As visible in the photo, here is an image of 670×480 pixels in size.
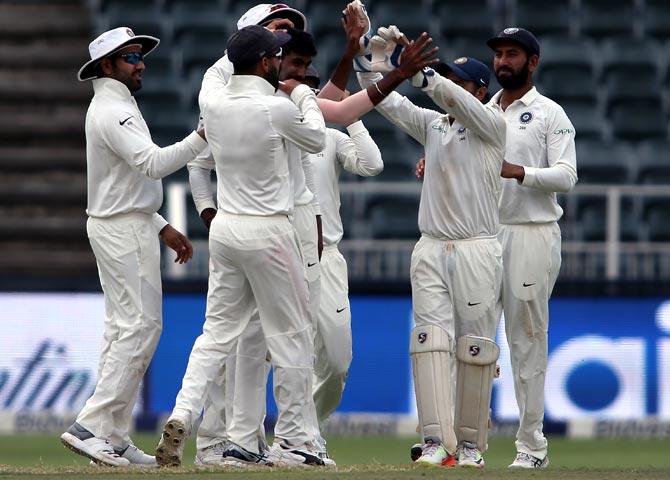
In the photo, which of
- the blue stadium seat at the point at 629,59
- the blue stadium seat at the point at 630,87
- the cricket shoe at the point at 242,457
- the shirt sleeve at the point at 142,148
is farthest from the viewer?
the blue stadium seat at the point at 629,59

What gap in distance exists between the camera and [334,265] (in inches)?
359

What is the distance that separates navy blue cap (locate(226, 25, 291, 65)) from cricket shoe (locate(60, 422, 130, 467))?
76.9 inches

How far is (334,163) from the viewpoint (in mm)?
9242

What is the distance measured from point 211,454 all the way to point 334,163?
6.37 feet

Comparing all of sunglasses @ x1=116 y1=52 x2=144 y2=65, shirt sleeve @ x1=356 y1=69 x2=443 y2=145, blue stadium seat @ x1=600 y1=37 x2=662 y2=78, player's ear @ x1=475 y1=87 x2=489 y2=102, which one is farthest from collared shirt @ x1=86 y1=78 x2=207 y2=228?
blue stadium seat @ x1=600 y1=37 x2=662 y2=78

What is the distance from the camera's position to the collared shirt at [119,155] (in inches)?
312

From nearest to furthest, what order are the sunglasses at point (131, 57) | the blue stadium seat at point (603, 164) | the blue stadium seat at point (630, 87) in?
the sunglasses at point (131, 57)
the blue stadium seat at point (603, 164)
the blue stadium seat at point (630, 87)

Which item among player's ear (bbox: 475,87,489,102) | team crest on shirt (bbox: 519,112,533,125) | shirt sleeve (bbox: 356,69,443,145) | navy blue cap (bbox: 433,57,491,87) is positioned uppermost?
navy blue cap (bbox: 433,57,491,87)

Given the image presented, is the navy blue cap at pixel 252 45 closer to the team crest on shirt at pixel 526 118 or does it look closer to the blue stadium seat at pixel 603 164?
the team crest on shirt at pixel 526 118

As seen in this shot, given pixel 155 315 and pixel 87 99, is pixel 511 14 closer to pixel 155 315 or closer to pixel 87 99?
pixel 87 99

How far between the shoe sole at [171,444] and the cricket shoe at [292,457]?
0.49 m

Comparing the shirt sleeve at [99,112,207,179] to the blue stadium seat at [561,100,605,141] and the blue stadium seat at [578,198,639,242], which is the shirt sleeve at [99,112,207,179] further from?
the blue stadium seat at [561,100,605,141]

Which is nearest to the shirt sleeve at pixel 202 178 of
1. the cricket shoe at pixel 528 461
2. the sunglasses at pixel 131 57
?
the sunglasses at pixel 131 57

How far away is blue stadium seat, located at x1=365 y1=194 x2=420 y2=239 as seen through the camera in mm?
14180
